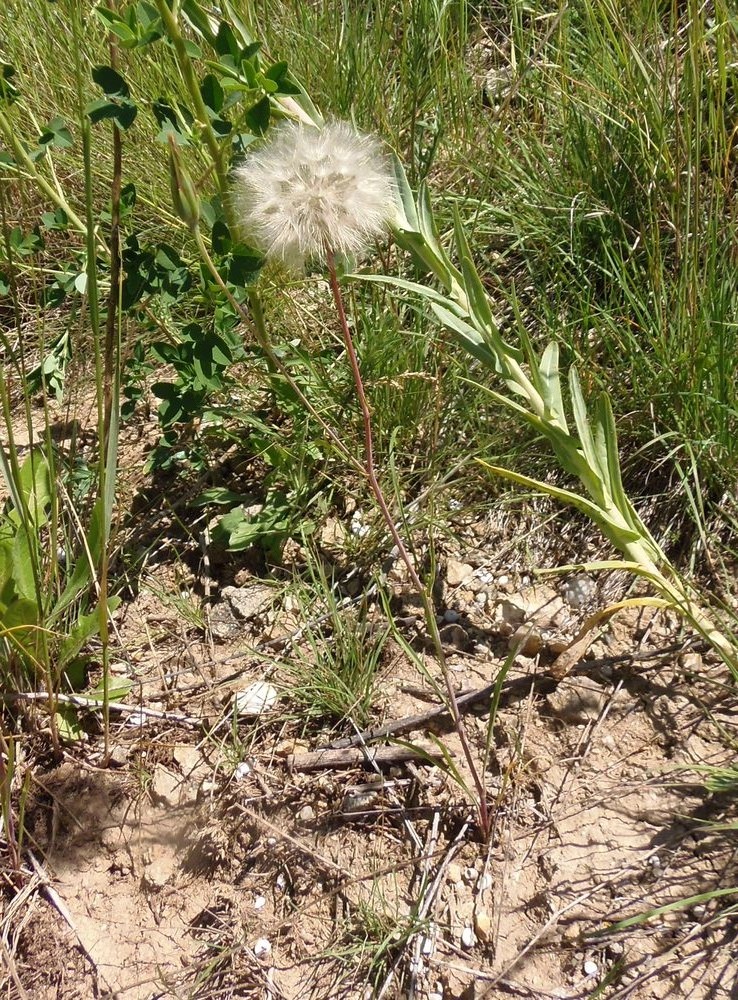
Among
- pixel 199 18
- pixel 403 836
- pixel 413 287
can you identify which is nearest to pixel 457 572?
pixel 403 836

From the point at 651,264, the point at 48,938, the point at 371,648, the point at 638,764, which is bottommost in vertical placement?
the point at 48,938

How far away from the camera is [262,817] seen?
1.60m

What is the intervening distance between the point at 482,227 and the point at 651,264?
1.56ft

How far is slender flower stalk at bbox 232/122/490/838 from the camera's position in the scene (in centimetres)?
131

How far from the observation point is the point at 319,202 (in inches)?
51.8

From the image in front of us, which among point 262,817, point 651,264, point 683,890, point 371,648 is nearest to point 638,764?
point 683,890

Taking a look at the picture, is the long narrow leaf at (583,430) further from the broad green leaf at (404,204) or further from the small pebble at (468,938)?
the small pebble at (468,938)

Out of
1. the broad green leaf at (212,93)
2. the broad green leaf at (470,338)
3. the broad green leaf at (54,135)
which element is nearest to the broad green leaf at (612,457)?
the broad green leaf at (470,338)

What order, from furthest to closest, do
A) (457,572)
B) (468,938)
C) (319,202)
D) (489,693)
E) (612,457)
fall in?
(457,572), (489,693), (612,457), (468,938), (319,202)

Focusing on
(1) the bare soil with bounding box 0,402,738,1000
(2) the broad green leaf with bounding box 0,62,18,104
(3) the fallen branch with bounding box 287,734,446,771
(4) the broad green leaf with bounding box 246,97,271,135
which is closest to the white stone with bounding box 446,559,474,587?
(1) the bare soil with bounding box 0,402,738,1000

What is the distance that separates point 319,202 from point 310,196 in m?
0.02

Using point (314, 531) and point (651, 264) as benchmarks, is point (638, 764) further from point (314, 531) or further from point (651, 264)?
point (651, 264)

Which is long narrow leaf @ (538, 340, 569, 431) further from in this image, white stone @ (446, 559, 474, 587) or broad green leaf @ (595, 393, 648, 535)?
white stone @ (446, 559, 474, 587)

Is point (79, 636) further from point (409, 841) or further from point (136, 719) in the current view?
point (409, 841)
